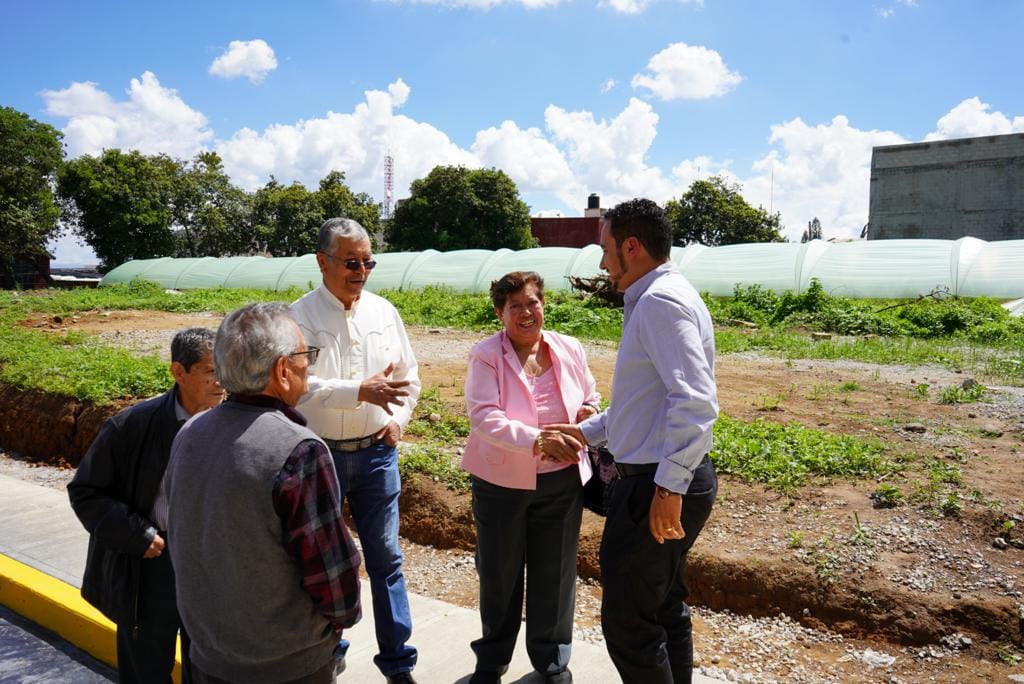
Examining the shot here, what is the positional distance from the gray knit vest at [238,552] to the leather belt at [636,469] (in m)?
1.10

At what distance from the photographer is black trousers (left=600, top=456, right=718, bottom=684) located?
250 cm

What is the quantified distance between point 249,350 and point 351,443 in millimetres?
1394

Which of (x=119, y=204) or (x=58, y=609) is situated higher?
(x=119, y=204)

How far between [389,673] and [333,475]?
1670 millimetres

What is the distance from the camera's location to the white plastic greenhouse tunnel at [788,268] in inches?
697

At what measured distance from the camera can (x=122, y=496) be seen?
8.90ft

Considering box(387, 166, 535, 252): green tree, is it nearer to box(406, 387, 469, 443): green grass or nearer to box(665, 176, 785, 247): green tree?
box(665, 176, 785, 247): green tree

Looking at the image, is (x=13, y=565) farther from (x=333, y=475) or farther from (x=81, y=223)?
(x=81, y=223)

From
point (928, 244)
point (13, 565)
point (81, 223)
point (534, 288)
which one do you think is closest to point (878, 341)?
point (928, 244)

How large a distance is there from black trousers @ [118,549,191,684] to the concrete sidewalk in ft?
2.98

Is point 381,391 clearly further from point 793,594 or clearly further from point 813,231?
point 813,231

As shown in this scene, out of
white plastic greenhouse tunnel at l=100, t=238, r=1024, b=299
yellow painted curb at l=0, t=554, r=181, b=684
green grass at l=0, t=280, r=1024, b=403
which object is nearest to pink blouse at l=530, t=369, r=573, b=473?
yellow painted curb at l=0, t=554, r=181, b=684

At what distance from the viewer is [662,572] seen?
2512 millimetres

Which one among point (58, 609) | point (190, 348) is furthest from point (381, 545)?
point (58, 609)
